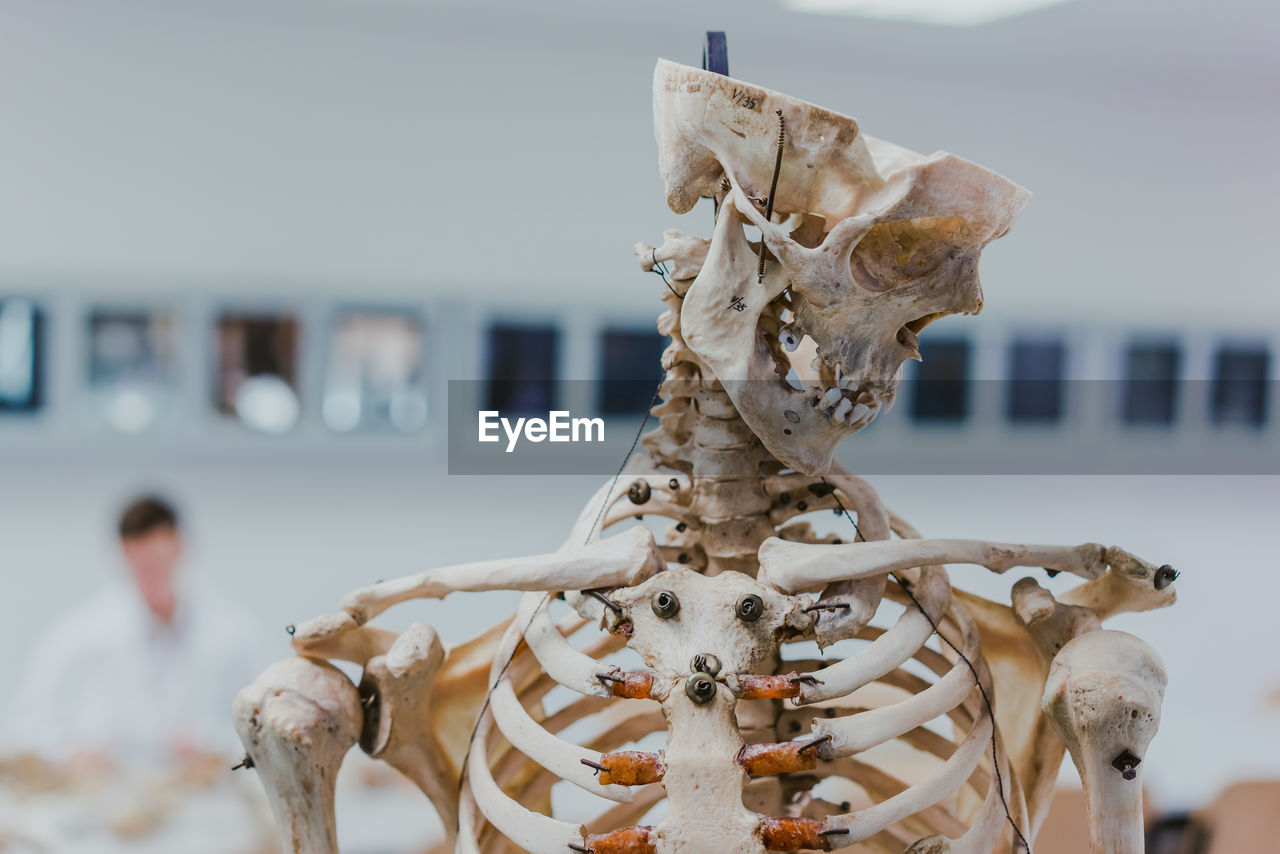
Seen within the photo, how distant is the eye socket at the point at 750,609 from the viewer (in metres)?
1.23

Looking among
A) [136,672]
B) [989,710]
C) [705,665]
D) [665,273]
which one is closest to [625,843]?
[705,665]

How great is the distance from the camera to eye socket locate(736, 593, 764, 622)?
1228 millimetres

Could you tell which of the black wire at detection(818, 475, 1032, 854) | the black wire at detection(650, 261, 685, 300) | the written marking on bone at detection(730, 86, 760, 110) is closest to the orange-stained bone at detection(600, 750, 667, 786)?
the black wire at detection(818, 475, 1032, 854)

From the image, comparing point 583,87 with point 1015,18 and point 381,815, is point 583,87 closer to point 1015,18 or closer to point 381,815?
point 1015,18

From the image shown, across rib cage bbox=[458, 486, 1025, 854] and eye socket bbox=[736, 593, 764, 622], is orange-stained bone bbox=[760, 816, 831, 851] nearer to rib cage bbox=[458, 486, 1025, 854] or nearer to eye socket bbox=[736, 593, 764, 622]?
rib cage bbox=[458, 486, 1025, 854]

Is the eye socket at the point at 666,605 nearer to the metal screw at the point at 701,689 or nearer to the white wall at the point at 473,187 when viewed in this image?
the metal screw at the point at 701,689

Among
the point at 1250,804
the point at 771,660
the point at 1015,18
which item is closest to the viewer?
the point at 771,660

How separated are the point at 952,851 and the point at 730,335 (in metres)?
0.61

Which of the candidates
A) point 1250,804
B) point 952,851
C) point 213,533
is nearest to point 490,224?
point 213,533

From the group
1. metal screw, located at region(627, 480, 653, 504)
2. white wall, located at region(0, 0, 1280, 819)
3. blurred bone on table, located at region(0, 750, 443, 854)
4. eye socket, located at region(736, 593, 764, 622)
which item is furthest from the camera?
blurred bone on table, located at region(0, 750, 443, 854)

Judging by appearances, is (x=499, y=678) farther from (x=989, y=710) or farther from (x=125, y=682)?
(x=125, y=682)

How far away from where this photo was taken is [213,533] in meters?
2.03

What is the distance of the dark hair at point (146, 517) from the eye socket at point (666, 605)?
114 cm

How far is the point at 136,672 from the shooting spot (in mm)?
1949
